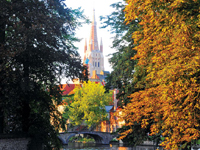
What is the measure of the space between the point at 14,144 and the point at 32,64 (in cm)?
387

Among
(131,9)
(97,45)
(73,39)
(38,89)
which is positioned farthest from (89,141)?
(97,45)

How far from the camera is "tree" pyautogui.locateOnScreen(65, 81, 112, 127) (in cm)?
5681

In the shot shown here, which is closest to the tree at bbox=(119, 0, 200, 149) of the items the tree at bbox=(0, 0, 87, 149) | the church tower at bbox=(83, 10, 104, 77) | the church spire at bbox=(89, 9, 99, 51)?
the tree at bbox=(0, 0, 87, 149)

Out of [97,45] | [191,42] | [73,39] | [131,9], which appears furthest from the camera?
[97,45]

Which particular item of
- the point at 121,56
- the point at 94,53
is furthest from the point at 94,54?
the point at 121,56

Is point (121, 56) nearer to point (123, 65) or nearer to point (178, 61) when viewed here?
point (123, 65)

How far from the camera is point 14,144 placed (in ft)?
50.5

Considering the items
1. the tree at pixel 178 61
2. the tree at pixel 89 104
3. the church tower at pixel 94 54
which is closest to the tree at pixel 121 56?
the tree at pixel 178 61

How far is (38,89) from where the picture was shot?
52.3 feet

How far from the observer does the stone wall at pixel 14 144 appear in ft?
48.9

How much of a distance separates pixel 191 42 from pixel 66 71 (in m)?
7.39

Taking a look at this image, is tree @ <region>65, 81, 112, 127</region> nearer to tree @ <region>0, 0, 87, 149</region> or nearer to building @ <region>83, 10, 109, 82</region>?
tree @ <region>0, 0, 87, 149</region>

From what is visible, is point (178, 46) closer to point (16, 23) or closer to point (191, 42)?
point (191, 42)

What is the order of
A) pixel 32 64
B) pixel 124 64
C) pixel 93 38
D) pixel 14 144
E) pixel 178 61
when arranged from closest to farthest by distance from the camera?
pixel 178 61, pixel 32 64, pixel 14 144, pixel 124 64, pixel 93 38
